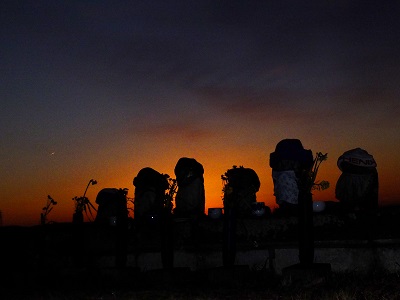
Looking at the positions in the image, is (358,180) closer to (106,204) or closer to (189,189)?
(189,189)

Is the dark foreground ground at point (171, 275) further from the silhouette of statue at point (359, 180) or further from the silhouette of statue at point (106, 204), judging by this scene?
the silhouette of statue at point (359, 180)

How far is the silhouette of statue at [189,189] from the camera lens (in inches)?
509

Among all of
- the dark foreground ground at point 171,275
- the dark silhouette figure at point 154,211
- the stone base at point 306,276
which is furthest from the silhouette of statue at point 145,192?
the stone base at point 306,276

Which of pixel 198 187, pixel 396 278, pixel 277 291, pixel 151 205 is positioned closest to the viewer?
pixel 277 291

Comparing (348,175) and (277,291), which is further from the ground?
(348,175)

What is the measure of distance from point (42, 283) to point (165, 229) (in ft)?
8.86

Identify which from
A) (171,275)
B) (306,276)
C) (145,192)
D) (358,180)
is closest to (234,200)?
(171,275)

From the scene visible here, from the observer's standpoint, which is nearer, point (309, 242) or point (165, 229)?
point (309, 242)

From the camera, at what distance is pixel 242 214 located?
1216 centimetres

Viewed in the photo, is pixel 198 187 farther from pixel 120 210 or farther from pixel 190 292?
pixel 190 292

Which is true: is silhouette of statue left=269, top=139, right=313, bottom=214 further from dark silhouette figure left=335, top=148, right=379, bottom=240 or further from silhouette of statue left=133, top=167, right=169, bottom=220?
silhouette of statue left=133, top=167, right=169, bottom=220

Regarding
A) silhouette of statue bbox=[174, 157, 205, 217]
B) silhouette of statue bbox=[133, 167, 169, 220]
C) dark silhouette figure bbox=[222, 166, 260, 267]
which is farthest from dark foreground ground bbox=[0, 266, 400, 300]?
silhouette of statue bbox=[133, 167, 169, 220]

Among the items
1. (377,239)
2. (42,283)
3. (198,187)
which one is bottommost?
(42,283)

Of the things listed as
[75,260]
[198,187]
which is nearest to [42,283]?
[75,260]
